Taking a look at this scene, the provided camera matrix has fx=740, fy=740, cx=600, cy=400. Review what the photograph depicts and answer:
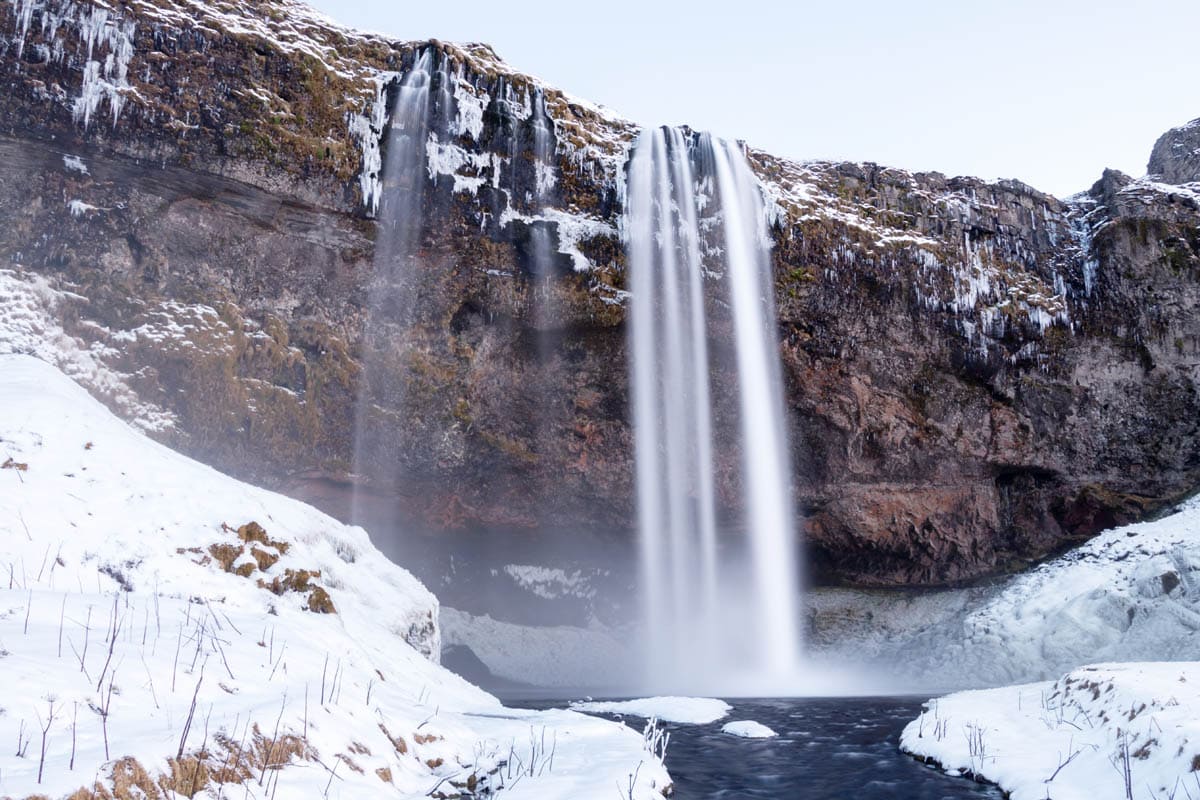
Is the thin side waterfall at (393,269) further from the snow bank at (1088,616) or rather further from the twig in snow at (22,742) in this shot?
the snow bank at (1088,616)

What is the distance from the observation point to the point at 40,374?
44.4ft

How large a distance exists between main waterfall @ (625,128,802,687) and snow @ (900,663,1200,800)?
15.9m

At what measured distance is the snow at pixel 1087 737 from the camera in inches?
284

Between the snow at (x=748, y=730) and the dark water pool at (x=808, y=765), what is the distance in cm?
18

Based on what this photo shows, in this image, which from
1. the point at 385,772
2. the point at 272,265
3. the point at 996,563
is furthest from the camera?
the point at 996,563

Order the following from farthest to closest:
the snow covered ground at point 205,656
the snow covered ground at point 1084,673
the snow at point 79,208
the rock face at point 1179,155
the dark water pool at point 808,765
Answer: the rock face at point 1179,155 → the snow at point 79,208 → the dark water pool at point 808,765 → the snow covered ground at point 1084,673 → the snow covered ground at point 205,656

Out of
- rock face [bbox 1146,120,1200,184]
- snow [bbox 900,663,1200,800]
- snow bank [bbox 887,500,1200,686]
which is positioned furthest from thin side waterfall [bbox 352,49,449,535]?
rock face [bbox 1146,120,1200,184]

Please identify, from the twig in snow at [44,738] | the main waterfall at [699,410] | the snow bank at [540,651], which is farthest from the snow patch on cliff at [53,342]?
the twig in snow at [44,738]

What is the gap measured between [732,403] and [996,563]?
14215 millimetres

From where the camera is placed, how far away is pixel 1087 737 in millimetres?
9039

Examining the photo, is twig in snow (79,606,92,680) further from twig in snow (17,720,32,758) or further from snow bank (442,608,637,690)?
snow bank (442,608,637,690)

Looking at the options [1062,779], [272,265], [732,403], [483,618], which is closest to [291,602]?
[1062,779]

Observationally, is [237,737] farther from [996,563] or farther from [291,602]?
[996,563]

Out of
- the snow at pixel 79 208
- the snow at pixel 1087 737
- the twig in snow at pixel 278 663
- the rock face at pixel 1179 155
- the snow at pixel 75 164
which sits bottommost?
the snow at pixel 1087 737
